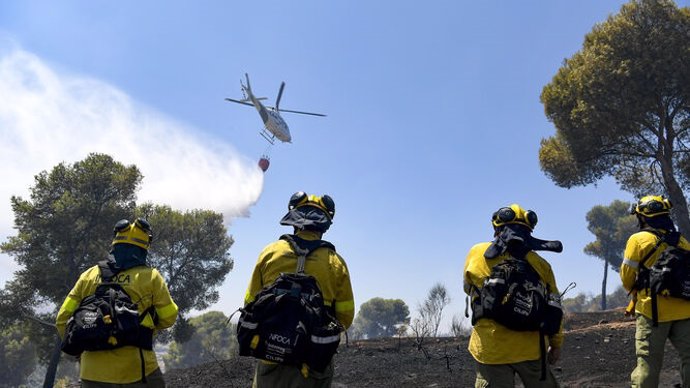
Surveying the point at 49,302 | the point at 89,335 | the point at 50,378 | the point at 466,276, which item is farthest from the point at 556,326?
the point at 49,302

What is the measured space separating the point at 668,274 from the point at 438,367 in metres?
5.32

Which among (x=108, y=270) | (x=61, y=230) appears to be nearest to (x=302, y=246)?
(x=108, y=270)

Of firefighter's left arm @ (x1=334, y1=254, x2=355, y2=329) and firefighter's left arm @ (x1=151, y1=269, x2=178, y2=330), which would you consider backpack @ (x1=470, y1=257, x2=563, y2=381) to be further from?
firefighter's left arm @ (x1=151, y1=269, x2=178, y2=330)

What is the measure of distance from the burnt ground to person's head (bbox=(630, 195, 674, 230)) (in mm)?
3433

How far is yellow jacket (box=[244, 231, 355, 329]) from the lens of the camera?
3225 millimetres

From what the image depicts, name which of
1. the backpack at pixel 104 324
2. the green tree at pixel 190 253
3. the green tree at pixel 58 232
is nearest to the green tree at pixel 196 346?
the green tree at pixel 190 253

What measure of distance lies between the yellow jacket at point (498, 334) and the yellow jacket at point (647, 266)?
140 centimetres

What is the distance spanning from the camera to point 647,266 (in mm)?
4512

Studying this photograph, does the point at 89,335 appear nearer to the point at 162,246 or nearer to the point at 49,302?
the point at 49,302

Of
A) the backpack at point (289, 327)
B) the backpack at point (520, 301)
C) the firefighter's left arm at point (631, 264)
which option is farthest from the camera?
the firefighter's left arm at point (631, 264)

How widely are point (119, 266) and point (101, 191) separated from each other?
26.3 metres

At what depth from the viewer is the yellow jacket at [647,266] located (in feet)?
14.2

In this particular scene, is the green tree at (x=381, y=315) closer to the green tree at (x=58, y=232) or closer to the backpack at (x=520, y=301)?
the green tree at (x=58, y=232)

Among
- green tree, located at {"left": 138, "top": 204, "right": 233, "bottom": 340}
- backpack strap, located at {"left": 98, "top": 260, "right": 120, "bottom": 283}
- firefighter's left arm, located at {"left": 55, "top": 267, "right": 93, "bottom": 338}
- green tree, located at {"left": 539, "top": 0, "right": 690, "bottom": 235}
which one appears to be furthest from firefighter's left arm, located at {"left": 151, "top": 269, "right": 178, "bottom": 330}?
green tree, located at {"left": 138, "top": 204, "right": 233, "bottom": 340}
